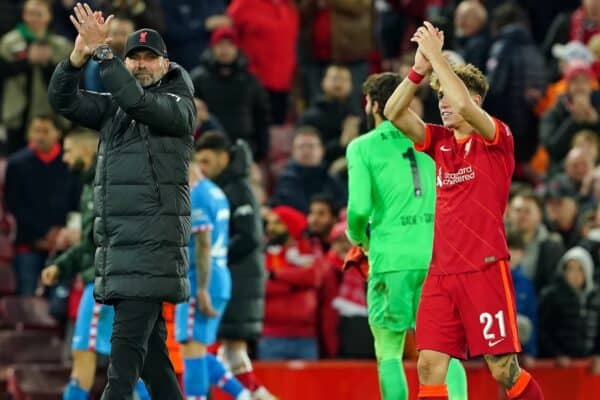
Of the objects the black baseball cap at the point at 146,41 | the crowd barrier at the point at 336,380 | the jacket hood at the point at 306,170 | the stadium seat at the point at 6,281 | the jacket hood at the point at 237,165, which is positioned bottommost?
the crowd barrier at the point at 336,380

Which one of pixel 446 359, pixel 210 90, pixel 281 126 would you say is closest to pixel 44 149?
pixel 210 90

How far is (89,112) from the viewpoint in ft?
34.1

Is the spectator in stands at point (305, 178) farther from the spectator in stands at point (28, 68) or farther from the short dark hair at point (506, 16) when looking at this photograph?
the short dark hair at point (506, 16)

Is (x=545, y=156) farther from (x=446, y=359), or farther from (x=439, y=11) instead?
(x=446, y=359)

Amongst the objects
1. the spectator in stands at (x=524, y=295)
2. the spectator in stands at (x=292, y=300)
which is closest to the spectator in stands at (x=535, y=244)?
the spectator in stands at (x=524, y=295)

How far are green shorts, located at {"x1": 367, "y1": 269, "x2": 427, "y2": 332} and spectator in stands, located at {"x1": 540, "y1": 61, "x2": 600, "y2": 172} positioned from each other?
754 cm

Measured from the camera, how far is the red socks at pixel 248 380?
1416cm

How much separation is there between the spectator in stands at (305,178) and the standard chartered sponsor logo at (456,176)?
763cm

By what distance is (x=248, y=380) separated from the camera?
14.2 meters

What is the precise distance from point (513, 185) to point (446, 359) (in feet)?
27.0

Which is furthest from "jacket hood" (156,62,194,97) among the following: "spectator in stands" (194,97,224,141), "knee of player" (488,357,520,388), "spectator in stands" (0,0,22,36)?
"spectator in stands" (0,0,22,36)

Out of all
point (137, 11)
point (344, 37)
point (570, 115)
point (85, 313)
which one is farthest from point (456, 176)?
point (344, 37)

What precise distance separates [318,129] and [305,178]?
138cm

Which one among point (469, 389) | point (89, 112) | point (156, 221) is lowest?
point (469, 389)
